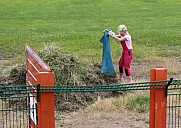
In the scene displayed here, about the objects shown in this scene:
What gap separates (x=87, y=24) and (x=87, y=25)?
30 centimetres

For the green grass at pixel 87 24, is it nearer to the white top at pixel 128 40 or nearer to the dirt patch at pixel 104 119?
the white top at pixel 128 40

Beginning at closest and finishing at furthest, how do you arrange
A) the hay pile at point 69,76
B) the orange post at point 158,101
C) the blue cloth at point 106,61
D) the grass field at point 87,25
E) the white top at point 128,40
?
the orange post at point 158,101 < the hay pile at point 69,76 < the blue cloth at point 106,61 < the white top at point 128,40 < the grass field at point 87,25

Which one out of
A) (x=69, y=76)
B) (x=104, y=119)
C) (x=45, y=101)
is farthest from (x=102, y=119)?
(x=45, y=101)

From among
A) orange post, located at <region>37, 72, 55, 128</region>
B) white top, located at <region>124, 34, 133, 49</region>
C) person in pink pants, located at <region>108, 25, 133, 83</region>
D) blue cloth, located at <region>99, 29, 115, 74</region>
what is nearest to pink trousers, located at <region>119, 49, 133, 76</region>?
person in pink pants, located at <region>108, 25, 133, 83</region>

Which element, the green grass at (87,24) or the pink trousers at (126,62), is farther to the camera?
the green grass at (87,24)

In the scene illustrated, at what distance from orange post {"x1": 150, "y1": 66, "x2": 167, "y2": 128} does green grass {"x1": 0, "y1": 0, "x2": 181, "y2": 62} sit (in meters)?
8.24

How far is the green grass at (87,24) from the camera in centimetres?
1627

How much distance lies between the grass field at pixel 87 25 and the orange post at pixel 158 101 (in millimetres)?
8223

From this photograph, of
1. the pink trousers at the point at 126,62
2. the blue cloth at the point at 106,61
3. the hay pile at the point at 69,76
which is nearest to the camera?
the hay pile at the point at 69,76

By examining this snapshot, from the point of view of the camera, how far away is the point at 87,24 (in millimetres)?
23781

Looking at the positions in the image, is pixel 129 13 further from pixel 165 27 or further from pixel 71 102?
pixel 71 102

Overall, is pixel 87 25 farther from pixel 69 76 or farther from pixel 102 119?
pixel 102 119

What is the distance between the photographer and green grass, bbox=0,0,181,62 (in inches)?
640

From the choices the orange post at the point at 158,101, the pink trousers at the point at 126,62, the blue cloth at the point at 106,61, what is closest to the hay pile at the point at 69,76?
the blue cloth at the point at 106,61
